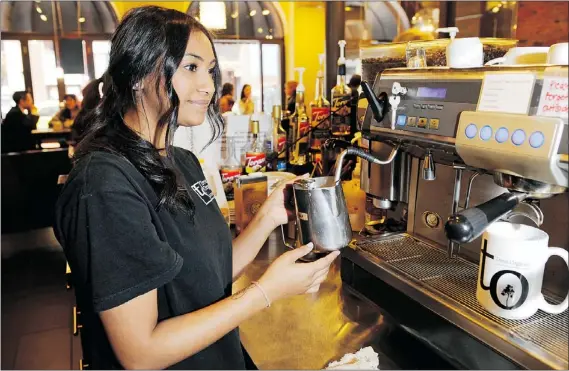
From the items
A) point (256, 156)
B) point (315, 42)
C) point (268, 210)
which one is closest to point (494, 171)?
point (268, 210)

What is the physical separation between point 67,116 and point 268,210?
661cm

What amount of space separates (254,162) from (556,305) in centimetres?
132

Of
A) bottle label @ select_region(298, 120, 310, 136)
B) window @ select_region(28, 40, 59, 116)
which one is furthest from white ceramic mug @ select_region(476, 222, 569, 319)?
window @ select_region(28, 40, 59, 116)

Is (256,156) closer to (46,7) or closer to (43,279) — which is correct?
(43,279)

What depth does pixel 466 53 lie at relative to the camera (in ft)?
2.99

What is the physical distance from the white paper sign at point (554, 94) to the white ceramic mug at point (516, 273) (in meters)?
0.21

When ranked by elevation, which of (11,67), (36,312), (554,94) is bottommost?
(36,312)

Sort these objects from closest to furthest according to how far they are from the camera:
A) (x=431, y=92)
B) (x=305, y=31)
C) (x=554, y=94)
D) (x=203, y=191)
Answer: (x=554, y=94)
(x=431, y=92)
(x=203, y=191)
(x=305, y=31)

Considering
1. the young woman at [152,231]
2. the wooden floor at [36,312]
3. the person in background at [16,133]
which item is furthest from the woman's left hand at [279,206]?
the person in background at [16,133]

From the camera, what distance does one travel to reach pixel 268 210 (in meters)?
1.20

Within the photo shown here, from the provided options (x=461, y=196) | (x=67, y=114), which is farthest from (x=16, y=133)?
(x=461, y=196)

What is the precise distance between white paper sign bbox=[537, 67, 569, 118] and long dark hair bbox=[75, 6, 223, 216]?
61 centimetres

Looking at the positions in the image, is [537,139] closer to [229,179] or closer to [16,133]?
[229,179]

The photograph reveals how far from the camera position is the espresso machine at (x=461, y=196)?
74cm
